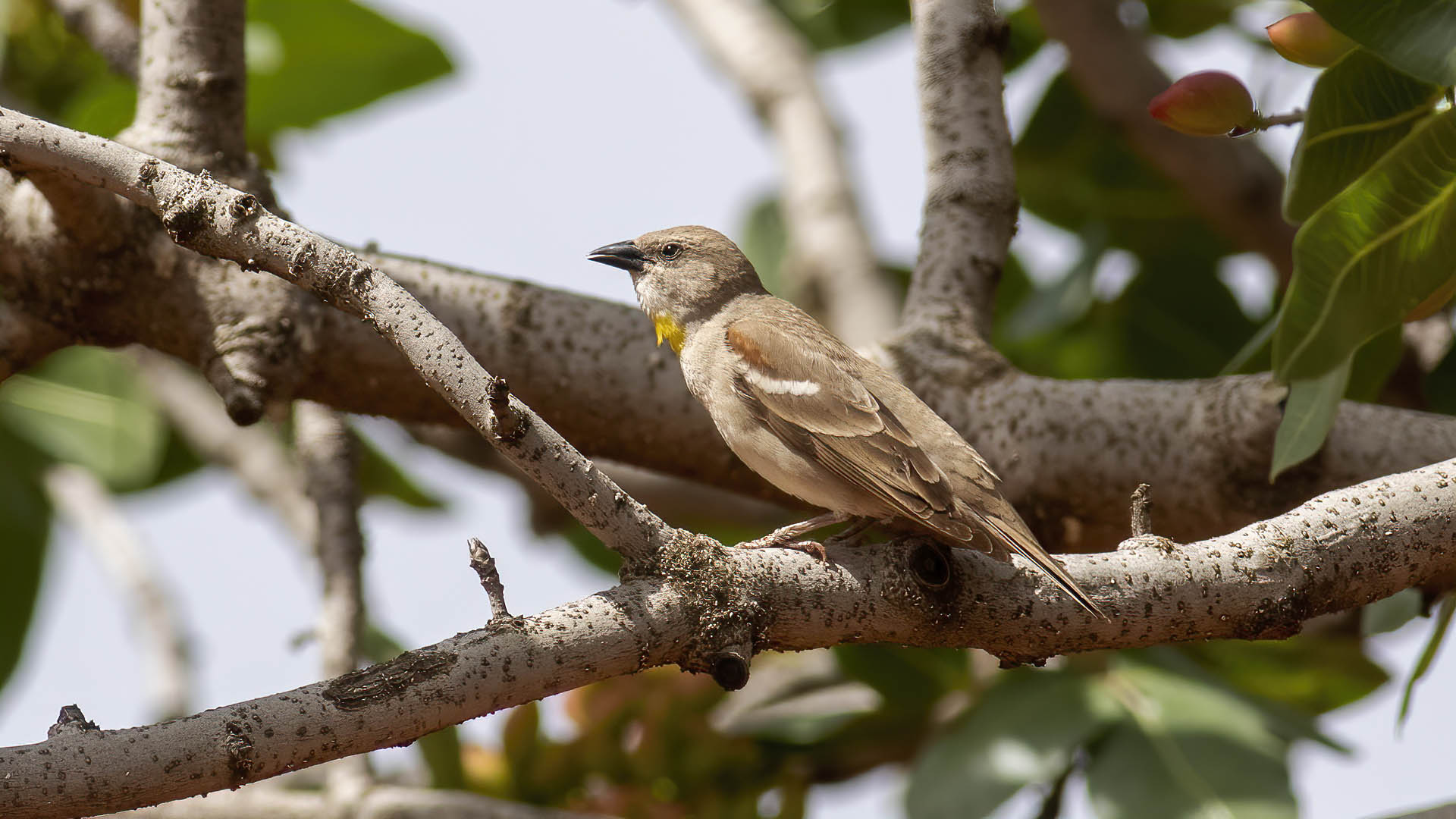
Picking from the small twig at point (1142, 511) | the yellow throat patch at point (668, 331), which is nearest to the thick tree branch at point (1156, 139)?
the yellow throat patch at point (668, 331)

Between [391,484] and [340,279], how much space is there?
427 cm

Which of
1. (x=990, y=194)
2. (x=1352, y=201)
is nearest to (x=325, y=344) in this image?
(x=990, y=194)

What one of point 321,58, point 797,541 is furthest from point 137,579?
point 797,541

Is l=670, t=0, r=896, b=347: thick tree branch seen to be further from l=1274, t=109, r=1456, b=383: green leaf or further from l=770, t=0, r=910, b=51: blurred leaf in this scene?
l=1274, t=109, r=1456, b=383: green leaf

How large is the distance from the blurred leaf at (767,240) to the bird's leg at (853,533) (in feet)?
12.9

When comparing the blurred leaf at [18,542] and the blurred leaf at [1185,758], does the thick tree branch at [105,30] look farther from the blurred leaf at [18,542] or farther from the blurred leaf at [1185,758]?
the blurred leaf at [1185,758]

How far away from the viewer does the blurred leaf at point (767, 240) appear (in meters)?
7.33

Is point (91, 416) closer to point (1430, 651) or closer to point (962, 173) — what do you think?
point (962, 173)

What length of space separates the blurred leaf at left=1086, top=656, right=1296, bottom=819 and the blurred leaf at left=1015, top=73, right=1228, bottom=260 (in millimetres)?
2294

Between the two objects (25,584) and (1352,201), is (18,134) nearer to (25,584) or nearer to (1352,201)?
(1352,201)

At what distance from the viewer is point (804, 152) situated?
689 centimetres

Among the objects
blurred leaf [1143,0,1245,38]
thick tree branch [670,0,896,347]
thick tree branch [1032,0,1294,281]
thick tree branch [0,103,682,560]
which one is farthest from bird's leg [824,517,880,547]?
blurred leaf [1143,0,1245,38]

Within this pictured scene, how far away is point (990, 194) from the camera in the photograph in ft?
13.1

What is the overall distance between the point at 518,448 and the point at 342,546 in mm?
2299
